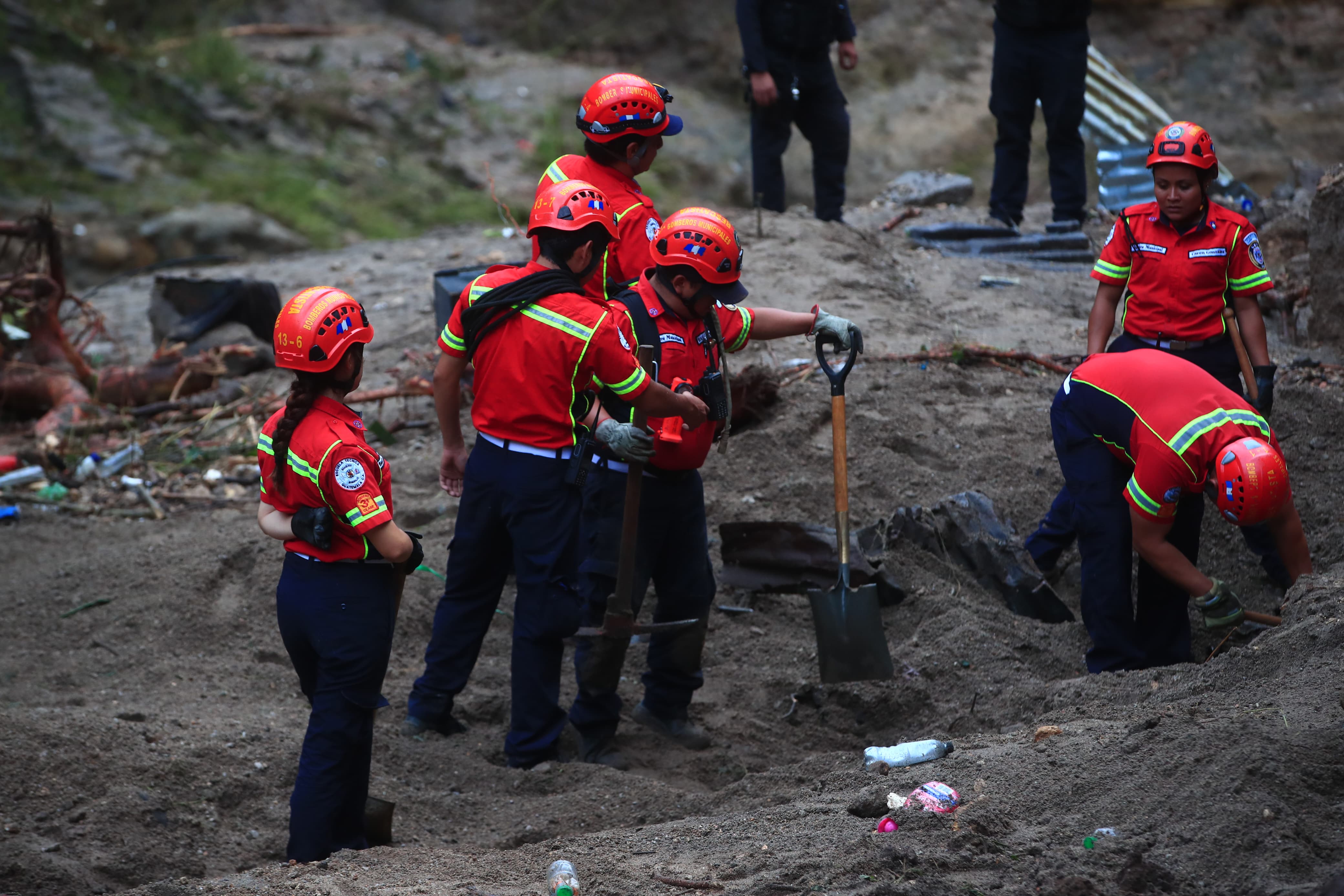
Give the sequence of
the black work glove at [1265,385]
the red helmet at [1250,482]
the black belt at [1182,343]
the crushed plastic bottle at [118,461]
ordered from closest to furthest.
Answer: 1. the red helmet at [1250,482]
2. the black work glove at [1265,385]
3. the black belt at [1182,343]
4. the crushed plastic bottle at [118,461]

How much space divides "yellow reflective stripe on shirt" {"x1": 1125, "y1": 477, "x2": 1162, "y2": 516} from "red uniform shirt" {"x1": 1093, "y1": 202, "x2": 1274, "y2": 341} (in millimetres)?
1472

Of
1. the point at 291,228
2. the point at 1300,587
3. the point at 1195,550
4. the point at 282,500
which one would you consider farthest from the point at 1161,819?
the point at 291,228

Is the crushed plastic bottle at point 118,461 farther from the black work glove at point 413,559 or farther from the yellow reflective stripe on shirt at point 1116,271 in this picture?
the yellow reflective stripe on shirt at point 1116,271

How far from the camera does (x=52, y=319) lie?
25.1 feet

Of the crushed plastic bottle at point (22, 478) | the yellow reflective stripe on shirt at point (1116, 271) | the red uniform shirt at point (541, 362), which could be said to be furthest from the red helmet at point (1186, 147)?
the crushed plastic bottle at point (22, 478)

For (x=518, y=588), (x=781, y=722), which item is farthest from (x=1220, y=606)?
(x=518, y=588)

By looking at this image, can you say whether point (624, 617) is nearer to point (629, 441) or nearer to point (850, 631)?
point (629, 441)

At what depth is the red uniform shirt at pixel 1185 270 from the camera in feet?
16.2

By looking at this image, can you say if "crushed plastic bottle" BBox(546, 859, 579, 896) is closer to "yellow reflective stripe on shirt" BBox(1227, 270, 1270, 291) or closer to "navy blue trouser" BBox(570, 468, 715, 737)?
"navy blue trouser" BBox(570, 468, 715, 737)

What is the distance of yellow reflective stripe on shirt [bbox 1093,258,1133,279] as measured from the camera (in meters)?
5.13

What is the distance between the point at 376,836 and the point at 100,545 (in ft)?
10.6

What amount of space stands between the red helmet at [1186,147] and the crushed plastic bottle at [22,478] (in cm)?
586

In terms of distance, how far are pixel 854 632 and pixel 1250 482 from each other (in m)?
1.38

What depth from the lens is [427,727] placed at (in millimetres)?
4219
